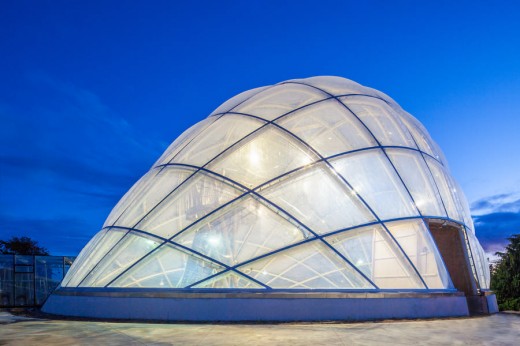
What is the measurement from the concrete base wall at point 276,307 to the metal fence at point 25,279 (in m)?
13.3

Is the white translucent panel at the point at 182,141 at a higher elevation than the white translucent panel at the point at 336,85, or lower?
lower

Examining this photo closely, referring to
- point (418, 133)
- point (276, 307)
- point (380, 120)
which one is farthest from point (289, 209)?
point (418, 133)

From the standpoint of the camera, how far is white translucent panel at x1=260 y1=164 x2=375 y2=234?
10977mm

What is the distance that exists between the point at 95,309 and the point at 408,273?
9.08m

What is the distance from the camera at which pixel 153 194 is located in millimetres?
13102

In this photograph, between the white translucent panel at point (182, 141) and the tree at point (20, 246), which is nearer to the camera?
the white translucent panel at point (182, 141)

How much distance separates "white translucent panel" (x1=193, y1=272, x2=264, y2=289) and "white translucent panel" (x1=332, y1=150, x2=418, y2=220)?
438 cm

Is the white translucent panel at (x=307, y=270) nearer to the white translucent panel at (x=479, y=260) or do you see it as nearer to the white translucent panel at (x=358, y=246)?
the white translucent panel at (x=358, y=246)

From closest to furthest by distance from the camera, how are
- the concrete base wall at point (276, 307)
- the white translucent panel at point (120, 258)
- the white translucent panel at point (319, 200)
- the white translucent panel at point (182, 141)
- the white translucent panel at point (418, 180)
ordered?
the concrete base wall at point (276, 307), the white translucent panel at point (319, 200), the white translucent panel at point (120, 258), the white translucent panel at point (418, 180), the white translucent panel at point (182, 141)

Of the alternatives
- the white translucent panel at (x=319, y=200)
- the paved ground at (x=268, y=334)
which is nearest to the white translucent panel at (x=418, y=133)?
the white translucent panel at (x=319, y=200)

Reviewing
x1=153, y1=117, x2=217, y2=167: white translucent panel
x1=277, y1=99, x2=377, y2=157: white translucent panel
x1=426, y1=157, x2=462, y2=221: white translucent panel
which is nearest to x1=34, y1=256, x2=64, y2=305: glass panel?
x1=153, y1=117, x2=217, y2=167: white translucent panel

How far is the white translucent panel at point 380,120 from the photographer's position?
13480 millimetres

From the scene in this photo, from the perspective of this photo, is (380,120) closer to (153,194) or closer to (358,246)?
(358,246)

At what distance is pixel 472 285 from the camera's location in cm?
1380
